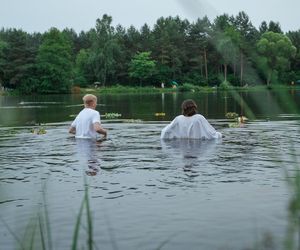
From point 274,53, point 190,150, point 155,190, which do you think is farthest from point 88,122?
point 274,53

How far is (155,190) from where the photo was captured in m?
8.42

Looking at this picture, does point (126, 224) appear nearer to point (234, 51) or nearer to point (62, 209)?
point (62, 209)

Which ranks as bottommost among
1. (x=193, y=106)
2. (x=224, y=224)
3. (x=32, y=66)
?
(x=224, y=224)

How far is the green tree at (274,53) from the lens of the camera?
2108 mm

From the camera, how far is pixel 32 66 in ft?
352

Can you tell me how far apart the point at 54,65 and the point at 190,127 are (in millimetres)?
97901

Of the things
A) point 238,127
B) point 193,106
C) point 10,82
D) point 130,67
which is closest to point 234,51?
point 193,106

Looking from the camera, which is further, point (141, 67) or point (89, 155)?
point (141, 67)

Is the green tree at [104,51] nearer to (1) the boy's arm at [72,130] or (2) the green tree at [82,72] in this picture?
(2) the green tree at [82,72]

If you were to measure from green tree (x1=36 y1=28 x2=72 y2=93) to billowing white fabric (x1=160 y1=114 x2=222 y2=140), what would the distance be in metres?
90.6

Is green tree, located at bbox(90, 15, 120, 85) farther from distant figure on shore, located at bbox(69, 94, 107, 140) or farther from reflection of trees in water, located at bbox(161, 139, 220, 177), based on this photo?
reflection of trees in water, located at bbox(161, 139, 220, 177)

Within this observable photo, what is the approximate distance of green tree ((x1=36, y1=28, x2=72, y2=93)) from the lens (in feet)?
350

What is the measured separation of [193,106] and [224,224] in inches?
367

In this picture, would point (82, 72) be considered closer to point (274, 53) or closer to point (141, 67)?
point (141, 67)
